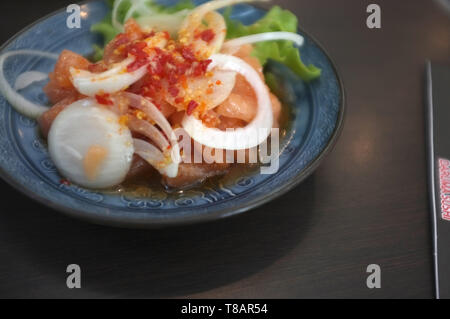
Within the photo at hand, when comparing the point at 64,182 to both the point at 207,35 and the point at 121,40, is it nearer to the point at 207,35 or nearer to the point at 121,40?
the point at 121,40

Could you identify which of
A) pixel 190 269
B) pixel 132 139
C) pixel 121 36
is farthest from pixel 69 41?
pixel 190 269

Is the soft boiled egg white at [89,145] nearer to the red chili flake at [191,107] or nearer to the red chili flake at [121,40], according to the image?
the red chili flake at [191,107]

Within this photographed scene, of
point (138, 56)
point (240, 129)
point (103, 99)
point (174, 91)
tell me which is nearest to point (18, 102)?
point (103, 99)

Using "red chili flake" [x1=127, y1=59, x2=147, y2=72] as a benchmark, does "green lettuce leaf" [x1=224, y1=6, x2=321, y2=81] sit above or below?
above

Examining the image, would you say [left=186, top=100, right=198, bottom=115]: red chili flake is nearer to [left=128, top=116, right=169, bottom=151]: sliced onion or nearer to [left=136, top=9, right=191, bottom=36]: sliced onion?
[left=128, top=116, right=169, bottom=151]: sliced onion

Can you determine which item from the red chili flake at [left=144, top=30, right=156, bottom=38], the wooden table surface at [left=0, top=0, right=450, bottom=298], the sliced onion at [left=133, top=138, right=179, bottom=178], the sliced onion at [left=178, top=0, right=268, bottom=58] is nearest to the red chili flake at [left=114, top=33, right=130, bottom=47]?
the red chili flake at [left=144, top=30, right=156, bottom=38]

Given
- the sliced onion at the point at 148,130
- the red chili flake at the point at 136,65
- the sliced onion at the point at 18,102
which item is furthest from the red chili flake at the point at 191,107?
the sliced onion at the point at 18,102

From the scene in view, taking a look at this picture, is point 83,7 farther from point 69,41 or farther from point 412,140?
point 412,140
